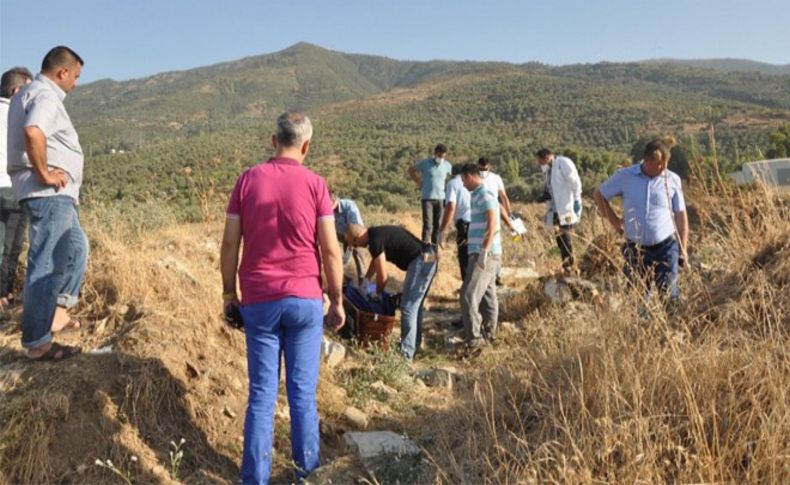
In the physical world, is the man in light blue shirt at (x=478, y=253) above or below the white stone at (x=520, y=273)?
above

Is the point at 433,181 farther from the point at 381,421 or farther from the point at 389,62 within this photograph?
the point at 389,62

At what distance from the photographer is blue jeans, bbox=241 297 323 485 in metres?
2.80

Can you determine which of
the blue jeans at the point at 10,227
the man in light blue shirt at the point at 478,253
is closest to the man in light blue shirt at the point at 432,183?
the man in light blue shirt at the point at 478,253

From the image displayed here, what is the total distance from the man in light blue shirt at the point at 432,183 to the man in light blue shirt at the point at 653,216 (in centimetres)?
442

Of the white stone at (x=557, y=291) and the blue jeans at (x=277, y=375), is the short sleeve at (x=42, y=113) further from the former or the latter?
the white stone at (x=557, y=291)

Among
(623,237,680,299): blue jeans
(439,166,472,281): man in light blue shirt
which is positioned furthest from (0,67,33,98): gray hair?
(623,237,680,299): blue jeans

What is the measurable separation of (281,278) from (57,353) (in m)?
1.66

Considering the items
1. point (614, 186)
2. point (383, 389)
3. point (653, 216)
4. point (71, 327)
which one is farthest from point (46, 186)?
point (653, 216)

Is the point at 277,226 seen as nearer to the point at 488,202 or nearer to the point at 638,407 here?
the point at 638,407

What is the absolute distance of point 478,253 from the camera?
5316 millimetres

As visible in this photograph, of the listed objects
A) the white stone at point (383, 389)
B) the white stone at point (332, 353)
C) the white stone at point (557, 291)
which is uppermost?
the white stone at point (557, 291)

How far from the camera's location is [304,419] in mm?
2918

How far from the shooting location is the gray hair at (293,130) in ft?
9.66

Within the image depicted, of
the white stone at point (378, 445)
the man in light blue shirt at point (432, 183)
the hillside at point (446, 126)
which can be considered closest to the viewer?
the white stone at point (378, 445)
